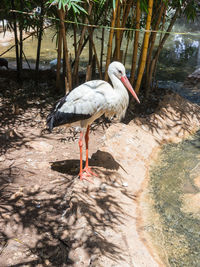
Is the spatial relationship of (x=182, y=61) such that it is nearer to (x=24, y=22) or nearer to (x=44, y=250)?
(x=24, y=22)

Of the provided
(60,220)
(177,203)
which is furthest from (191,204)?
(60,220)

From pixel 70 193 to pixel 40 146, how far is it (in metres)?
1.31

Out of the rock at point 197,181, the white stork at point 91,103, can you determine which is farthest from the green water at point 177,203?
the white stork at point 91,103

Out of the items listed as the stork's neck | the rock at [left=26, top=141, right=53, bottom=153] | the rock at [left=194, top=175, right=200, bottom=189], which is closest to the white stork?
the stork's neck

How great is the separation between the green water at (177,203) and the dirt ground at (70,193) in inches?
7.6

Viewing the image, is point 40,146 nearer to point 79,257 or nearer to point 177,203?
point 177,203

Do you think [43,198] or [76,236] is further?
[43,198]

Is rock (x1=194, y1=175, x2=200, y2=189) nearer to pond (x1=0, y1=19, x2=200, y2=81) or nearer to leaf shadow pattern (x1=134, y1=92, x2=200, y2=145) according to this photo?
leaf shadow pattern (x1=134, y1=92, x2=200, y2=145)

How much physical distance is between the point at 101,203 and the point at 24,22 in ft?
13.6

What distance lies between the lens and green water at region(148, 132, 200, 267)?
121 inches

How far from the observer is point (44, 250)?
2.83 m

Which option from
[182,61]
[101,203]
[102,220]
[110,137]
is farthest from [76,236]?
[182,61]

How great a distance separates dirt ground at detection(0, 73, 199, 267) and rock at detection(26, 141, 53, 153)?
0.05 feet

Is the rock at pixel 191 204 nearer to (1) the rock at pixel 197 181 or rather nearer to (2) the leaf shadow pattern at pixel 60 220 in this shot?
(1) the rock at pixel 197 181
